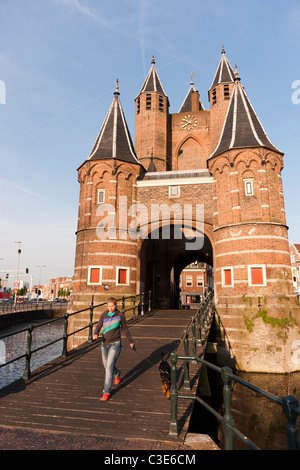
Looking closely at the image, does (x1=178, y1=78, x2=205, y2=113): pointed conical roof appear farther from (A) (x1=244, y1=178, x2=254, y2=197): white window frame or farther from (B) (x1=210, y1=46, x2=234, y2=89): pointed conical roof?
(A) (x1=244, y1=178, x2=254, y2=197): white window frame

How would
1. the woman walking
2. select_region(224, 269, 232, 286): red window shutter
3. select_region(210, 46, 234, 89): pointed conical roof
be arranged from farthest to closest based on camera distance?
select_region(210, 46, 234, 89): pointed conical roof, select_region(224, 269, 232, 286): red window shutter, the woman walking

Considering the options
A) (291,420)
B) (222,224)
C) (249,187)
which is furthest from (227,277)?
(291,420)

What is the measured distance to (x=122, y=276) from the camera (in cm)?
1803

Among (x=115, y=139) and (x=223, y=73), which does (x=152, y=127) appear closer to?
(x=115, y=139)

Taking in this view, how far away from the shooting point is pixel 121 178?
19219mm

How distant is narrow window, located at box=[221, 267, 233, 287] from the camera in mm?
16922

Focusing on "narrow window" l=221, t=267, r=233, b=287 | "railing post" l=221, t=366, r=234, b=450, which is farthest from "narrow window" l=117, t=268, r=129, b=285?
"railing post" l=221, t=366, r=234, b=450

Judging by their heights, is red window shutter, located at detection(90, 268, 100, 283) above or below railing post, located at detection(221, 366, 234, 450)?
above

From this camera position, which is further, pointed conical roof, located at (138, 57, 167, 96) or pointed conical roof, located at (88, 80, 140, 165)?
pointed conical roof, located at (138, 57, 167, 96)

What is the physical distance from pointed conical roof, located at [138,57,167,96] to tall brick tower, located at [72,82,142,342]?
29.2ft

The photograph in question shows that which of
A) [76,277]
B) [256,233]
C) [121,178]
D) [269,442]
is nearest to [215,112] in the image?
[121,178]

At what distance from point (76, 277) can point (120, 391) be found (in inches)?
514

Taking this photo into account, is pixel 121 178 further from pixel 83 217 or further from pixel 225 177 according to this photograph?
pixel 225 177

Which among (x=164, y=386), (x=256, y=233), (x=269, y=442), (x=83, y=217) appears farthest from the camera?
(x=83, y=217)
